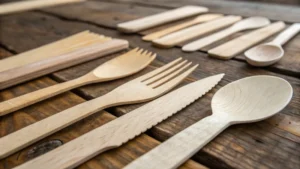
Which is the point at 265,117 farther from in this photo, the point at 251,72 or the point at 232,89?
the point at 251,72

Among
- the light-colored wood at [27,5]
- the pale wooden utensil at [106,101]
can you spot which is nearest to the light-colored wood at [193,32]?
the pale wooden utensil at [106,101]

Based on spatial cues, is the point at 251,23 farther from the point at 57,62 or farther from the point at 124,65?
the point at 57,62

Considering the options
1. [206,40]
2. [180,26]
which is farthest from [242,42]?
[180,26]

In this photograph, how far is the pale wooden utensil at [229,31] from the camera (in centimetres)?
67

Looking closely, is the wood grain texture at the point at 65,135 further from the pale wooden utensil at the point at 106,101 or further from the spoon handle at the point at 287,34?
the spoon handle at the point at 287,34

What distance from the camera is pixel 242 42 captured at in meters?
0.68

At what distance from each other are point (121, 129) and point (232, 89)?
0.19 m

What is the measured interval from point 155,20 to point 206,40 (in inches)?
9.9

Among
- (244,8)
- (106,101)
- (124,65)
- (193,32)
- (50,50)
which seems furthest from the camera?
(244,8)

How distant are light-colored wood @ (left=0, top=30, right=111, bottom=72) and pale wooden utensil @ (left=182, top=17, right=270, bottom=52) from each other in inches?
9.0

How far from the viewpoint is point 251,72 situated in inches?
21.3

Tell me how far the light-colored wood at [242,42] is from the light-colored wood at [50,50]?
0.29 m

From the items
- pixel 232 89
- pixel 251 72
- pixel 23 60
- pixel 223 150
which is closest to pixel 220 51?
pixel 251 72

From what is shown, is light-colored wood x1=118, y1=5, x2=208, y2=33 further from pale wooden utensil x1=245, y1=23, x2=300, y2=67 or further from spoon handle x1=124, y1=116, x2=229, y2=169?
spoon handle x1=124, y1=116, x2=229, y2=169
